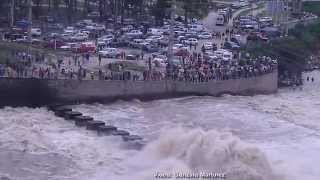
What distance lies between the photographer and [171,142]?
2920cm

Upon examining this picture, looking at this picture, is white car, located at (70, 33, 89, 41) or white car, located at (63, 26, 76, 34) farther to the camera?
white car, located at (63, 26, 76, 34)

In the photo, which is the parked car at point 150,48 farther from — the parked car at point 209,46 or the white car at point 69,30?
the white car at point 69,30

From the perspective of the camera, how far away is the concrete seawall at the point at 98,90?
3938 cm

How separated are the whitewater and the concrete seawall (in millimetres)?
601

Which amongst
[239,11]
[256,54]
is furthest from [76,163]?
[239,11]

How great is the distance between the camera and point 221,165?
26.3m

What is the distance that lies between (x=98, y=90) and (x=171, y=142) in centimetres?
1305

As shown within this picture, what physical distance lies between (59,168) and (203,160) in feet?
17.5

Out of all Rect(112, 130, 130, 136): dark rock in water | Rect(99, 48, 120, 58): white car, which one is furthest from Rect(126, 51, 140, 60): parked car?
Rect(112, 130, 130, 136): dark rock in water

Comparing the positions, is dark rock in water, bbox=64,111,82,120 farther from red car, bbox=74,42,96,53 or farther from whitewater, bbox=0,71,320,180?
red car, bbox=74,42,96,53

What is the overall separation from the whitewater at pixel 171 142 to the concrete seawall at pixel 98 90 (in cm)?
60

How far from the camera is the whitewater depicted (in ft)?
88.0

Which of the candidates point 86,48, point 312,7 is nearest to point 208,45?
point 86,48

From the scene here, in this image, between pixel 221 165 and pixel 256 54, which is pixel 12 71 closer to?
pixel 221 165
